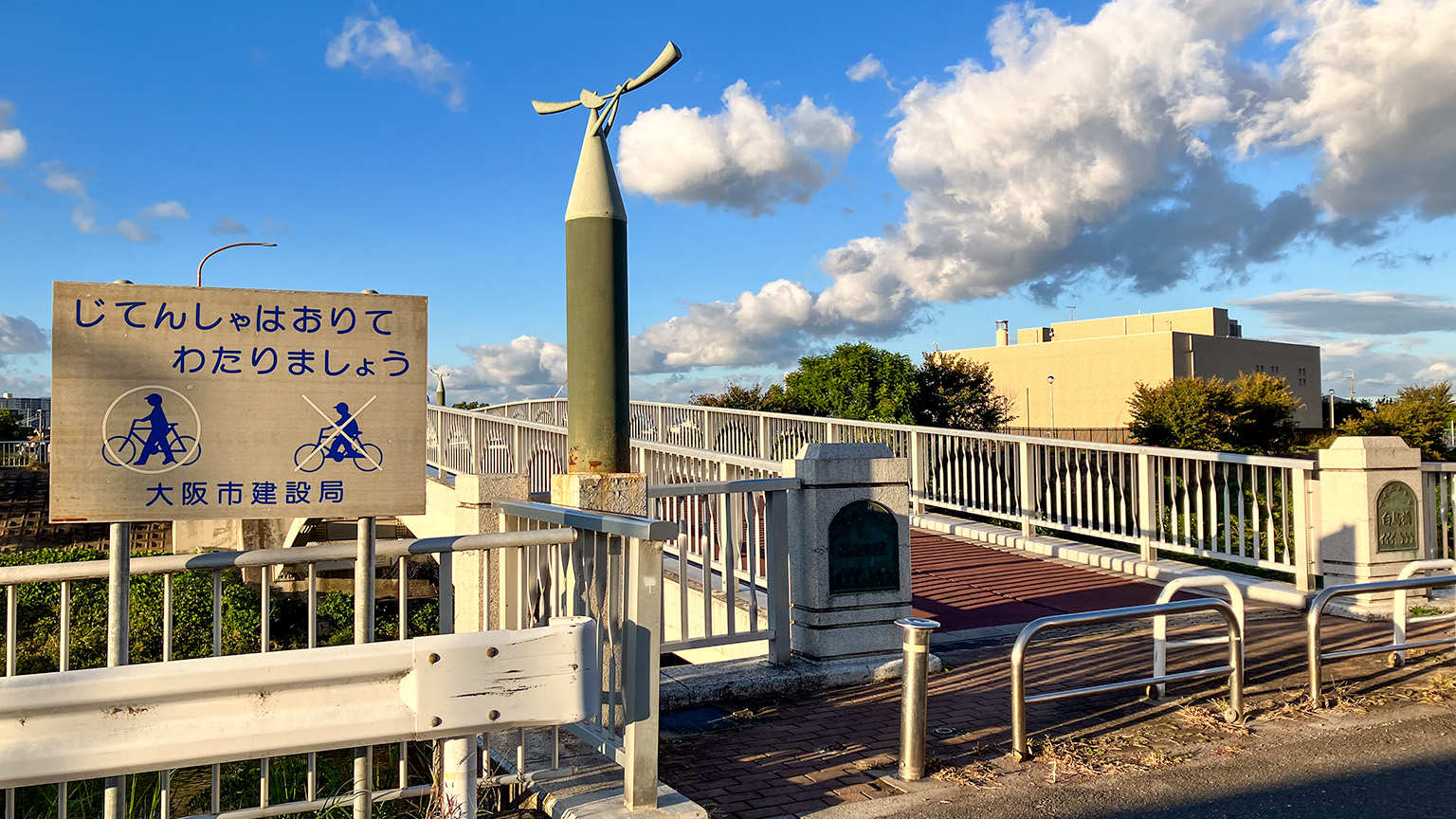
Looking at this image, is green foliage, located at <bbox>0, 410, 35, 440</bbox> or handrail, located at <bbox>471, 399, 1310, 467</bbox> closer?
handrail, located at <bbox>471, 399, 1310, 467</bbox>

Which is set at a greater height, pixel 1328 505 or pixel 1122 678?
pixel 1328 505

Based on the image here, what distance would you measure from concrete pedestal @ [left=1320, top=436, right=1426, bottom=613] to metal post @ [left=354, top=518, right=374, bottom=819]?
8421mm

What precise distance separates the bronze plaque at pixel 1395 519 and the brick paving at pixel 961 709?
104cm

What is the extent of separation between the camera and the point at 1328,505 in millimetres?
9016

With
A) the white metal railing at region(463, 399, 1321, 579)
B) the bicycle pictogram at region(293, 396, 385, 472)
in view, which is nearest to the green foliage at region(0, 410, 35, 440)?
the white metal railing at region(463, 399, 1321, 579)

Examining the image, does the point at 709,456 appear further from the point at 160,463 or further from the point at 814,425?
the point at 814,425

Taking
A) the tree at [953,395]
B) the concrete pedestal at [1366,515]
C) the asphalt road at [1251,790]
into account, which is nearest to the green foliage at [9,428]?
the tree at [953,395]

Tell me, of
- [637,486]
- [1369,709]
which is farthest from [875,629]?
[1369,709]

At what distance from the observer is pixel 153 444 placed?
328cm

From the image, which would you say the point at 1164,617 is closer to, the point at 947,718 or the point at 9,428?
the point at 947,718

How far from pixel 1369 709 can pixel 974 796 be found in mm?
2874

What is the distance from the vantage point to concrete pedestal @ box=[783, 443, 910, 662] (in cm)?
643

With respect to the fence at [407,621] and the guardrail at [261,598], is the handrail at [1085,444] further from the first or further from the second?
the guardrail at [261,598]

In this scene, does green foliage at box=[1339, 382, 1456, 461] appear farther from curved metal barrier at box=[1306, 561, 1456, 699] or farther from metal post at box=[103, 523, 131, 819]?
metal post at box=[103, 523, 131, 819]
